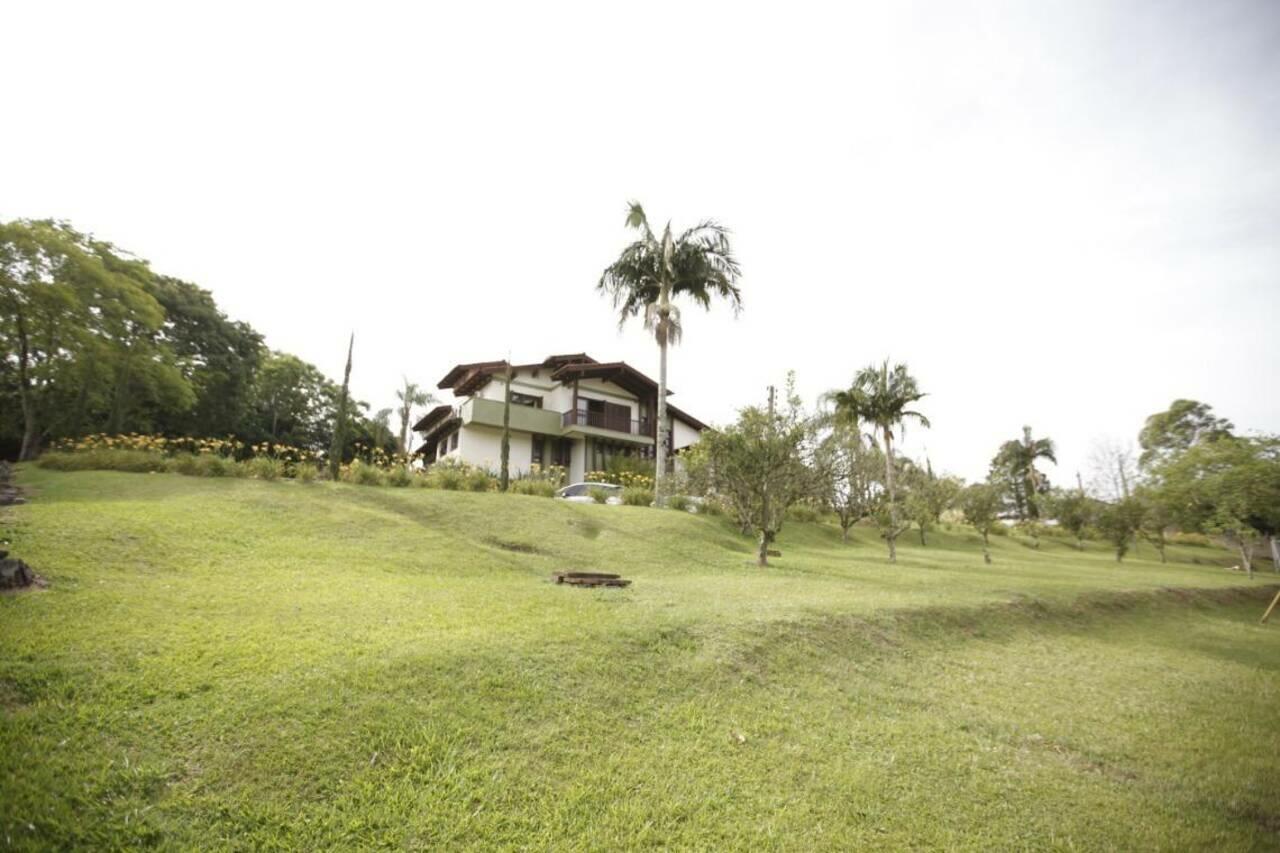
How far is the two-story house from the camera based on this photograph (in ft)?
101

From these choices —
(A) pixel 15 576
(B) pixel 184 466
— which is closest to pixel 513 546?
(A) pixel 15 576

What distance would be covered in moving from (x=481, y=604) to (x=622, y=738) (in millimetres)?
4011

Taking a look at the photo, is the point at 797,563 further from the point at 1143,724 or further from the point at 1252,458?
the point at 1252,458

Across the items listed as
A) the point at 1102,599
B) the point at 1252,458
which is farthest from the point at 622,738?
the point at 1252,458

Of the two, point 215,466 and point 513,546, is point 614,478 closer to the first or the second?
point 513,546

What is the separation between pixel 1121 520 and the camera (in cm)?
2881

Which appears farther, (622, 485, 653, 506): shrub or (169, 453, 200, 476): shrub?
(622, 485, 653, 506): shrub

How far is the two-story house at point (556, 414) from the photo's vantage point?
1217 inches

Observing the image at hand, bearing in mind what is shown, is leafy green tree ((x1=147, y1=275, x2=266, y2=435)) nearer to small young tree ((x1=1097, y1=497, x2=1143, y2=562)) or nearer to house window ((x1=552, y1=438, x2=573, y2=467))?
house window ((x1=552, y1=438, x2=573, y2=467))

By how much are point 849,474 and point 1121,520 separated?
18.5m

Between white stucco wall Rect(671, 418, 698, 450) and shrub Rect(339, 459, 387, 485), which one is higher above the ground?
white stucco wall Rect(671, 418, 698, 450)

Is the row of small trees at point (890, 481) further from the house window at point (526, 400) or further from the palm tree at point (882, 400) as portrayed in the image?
the house window at point (526, 400)

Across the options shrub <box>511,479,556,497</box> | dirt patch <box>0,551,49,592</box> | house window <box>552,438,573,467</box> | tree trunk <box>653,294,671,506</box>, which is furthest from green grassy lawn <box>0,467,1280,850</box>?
house window <box>552,438,573,467</box>

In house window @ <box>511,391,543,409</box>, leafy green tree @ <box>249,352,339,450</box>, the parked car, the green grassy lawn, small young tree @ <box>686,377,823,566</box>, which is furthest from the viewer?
leafy green tree @ <box>249,352,339,450</box>
